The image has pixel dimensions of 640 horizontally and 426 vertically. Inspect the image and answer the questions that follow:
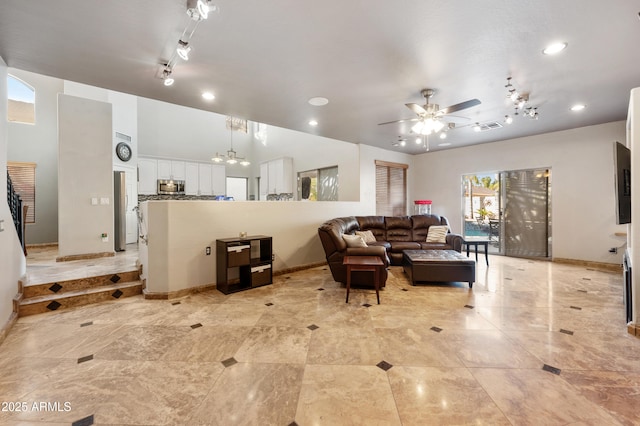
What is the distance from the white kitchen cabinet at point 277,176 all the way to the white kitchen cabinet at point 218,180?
1.30m

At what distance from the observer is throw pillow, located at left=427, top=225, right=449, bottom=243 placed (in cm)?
562

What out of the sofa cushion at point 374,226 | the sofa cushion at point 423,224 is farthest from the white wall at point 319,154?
the sofa cushion at point 423,224

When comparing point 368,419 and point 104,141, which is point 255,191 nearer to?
point 104,141

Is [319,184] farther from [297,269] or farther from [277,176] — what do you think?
[297,269]

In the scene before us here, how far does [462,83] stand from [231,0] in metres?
2.88

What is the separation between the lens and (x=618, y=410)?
1649 millimetres

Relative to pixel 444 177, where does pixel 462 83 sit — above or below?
above

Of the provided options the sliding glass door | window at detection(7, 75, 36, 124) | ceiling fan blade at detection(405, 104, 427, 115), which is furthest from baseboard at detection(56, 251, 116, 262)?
the sliding glass door

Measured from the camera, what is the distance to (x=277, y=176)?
329 inches

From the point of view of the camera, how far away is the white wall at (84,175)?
4.86 meters

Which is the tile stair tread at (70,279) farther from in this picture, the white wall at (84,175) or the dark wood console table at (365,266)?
the dark wood console table at (365,266)

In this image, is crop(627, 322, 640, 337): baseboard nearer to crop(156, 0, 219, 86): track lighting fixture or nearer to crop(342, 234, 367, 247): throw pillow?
crop(342, 234, 367, 247): throw pillow

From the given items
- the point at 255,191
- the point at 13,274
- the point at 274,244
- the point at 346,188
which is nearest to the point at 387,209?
the point at 346,188

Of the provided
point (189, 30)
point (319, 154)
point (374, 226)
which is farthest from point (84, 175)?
point (374, 226)
